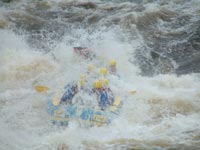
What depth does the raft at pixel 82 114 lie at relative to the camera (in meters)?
7.18

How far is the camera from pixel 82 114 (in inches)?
287

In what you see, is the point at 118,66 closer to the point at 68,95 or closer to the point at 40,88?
the point at 40,88

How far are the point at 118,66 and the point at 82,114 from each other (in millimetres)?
3360

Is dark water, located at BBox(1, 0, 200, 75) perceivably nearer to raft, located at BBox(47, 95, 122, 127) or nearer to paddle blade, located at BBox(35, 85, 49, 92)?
paddle blade, located at BBox(35, 85, 49, 92)

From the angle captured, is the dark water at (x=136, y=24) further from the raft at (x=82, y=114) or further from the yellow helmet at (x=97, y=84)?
the raft at (x=82, y=114)

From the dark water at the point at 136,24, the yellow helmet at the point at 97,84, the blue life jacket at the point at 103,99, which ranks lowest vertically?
the blue life jacket at the point at 103,99

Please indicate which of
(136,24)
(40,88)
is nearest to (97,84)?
(40,88)

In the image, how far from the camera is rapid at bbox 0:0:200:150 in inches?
272

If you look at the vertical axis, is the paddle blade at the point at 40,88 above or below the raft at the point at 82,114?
above

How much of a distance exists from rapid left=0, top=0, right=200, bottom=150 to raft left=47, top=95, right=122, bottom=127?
108 millimetres

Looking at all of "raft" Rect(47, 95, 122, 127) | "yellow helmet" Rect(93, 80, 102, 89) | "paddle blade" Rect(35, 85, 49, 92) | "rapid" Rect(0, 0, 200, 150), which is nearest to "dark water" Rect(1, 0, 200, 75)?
"rapid" Rect(0, 0, 200, 150)

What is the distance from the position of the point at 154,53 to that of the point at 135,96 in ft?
10.3

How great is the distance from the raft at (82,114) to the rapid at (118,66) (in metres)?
0.11

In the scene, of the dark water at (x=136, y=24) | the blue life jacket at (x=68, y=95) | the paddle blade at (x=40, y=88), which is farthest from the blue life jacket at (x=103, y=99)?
the dark water at (x=136, y=24)
